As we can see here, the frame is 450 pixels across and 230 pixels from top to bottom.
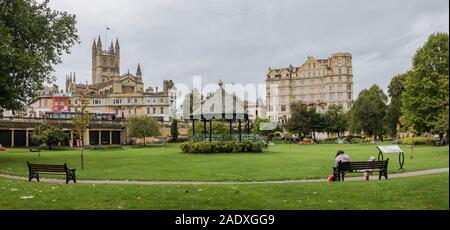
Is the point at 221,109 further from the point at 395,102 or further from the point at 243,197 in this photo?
the point at 395,102

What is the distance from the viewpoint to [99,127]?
273ft

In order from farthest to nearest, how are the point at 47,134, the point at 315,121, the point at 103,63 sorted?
the point at 103,63
the point at 315,121
the point at 47,134

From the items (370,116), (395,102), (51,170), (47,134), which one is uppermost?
(395,102)

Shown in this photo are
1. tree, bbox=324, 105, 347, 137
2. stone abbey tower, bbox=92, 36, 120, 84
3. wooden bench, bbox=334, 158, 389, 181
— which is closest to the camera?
wooden bench, bbox=334, 158, 389, 181

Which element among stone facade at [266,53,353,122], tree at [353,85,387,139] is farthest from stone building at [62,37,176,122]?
tree at [353,85,387,139]

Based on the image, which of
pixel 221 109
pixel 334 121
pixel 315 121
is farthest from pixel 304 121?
pixel 221 109

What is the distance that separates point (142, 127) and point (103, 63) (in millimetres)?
100804

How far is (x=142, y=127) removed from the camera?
74312 mm

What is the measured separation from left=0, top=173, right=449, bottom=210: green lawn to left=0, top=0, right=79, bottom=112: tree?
1523 centimetres

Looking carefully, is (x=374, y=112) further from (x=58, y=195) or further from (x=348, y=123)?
(x=58, y=195)

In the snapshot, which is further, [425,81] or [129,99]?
[129,99]

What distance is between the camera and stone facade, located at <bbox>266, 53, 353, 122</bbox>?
127 metres

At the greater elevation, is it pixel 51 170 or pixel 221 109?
pixel 221 109

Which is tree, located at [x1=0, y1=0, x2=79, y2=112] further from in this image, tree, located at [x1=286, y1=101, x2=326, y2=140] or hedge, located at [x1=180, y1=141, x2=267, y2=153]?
tree, located at [x1=286, y1=101, x2=326, y2=140]
